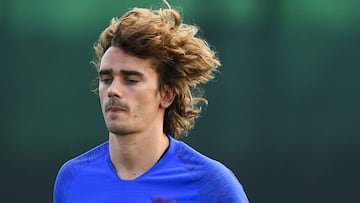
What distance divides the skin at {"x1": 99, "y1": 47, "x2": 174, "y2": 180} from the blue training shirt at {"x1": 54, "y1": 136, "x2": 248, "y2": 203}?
0.13 feet

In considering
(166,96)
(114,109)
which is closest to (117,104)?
(114,109)

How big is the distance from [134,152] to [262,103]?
1.86 metres

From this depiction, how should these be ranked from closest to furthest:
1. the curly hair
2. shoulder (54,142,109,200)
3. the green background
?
the curly hair → shoulder (54,142,109,200) → the green background

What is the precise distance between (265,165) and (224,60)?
69cm

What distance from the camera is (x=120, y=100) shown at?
2791 mm

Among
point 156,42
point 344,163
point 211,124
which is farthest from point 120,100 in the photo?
point 344,163

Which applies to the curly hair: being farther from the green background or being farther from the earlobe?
the green background

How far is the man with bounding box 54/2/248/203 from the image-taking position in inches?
111

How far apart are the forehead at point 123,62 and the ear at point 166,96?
0.11m

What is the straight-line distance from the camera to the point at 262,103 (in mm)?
4605

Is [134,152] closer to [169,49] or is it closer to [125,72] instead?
[125,72]

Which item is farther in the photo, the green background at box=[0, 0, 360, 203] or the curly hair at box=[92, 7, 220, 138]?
the green background at box=[0, 0, 360, 203]

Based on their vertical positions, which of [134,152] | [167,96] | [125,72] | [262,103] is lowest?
[134,152]

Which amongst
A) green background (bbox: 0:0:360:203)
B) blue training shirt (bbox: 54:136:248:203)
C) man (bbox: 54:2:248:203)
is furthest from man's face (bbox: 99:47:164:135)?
green background (bbox: 0:0:360:203)
